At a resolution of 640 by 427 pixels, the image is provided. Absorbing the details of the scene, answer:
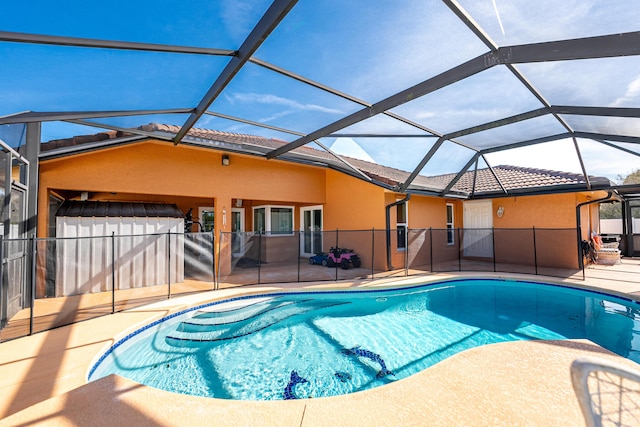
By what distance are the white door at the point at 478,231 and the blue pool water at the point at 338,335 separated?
13.0 ft

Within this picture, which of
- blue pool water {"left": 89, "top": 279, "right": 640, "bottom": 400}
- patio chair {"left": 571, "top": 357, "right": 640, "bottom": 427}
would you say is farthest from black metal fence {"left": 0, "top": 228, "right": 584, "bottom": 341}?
patio chair {"left": 571, "top": 357, "right": 640, "bottom": 427}

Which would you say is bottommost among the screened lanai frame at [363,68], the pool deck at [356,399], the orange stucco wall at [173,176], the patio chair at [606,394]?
the pool deck at [356,399]

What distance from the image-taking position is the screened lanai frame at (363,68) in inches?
114

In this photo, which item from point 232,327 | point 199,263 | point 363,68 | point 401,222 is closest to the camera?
point 363,68

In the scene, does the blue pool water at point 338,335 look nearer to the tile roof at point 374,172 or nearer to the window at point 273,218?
the tile roof at point 374,172

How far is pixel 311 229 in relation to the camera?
12.7 m

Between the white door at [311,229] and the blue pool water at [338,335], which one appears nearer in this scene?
the blue pool water at [338,335]

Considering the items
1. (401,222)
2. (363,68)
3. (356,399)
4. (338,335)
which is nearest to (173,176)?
(338,335)

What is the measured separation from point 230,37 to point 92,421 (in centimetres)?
381

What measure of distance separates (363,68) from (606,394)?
4265mm

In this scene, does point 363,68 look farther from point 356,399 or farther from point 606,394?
point 606,394

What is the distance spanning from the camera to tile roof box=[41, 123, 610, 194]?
264 inches

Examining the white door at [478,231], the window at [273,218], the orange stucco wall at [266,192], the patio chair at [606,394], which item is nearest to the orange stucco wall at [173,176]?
the orange stucco wall at [266,192]

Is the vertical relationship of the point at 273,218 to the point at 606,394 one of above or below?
above
